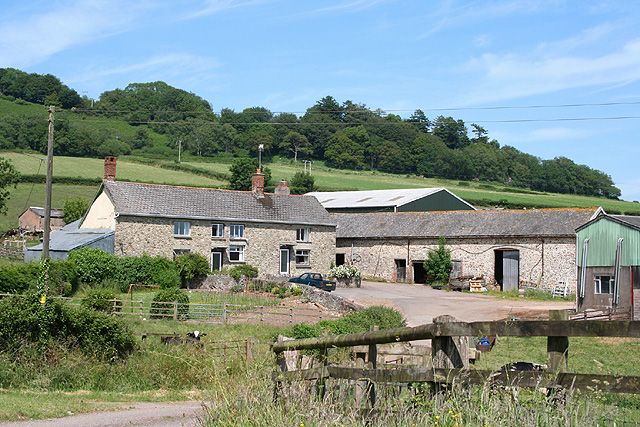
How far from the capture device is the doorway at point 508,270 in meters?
49.2

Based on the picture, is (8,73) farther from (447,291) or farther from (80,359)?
(80,359)

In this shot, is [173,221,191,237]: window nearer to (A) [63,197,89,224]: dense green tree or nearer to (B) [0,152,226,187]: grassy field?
(A) [63,197,89,224]: dense green tree

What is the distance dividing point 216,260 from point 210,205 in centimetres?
365

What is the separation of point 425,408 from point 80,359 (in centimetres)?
1524

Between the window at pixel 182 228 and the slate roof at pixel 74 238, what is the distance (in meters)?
4.02

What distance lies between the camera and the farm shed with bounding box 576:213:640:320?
1442 inches

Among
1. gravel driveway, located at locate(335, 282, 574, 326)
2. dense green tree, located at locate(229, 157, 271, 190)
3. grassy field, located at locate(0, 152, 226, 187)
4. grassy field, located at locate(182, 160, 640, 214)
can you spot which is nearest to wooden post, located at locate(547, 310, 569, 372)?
gravel driveway, located at locate(335, 282, 574, 326)

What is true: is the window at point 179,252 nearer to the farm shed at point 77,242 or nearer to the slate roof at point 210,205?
the slate roof at point 210,205

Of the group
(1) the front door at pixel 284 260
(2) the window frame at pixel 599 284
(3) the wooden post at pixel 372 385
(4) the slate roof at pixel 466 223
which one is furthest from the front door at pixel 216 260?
(3) the wooden post at pixel 372 385

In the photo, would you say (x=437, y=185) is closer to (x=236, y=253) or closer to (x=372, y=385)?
(x=236, y=253)

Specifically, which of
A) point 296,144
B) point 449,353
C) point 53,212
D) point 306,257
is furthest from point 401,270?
point 296,144

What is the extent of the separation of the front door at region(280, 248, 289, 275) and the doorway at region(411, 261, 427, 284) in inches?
324

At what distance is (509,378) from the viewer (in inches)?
238

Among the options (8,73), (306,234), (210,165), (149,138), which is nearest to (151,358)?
(306,234)
